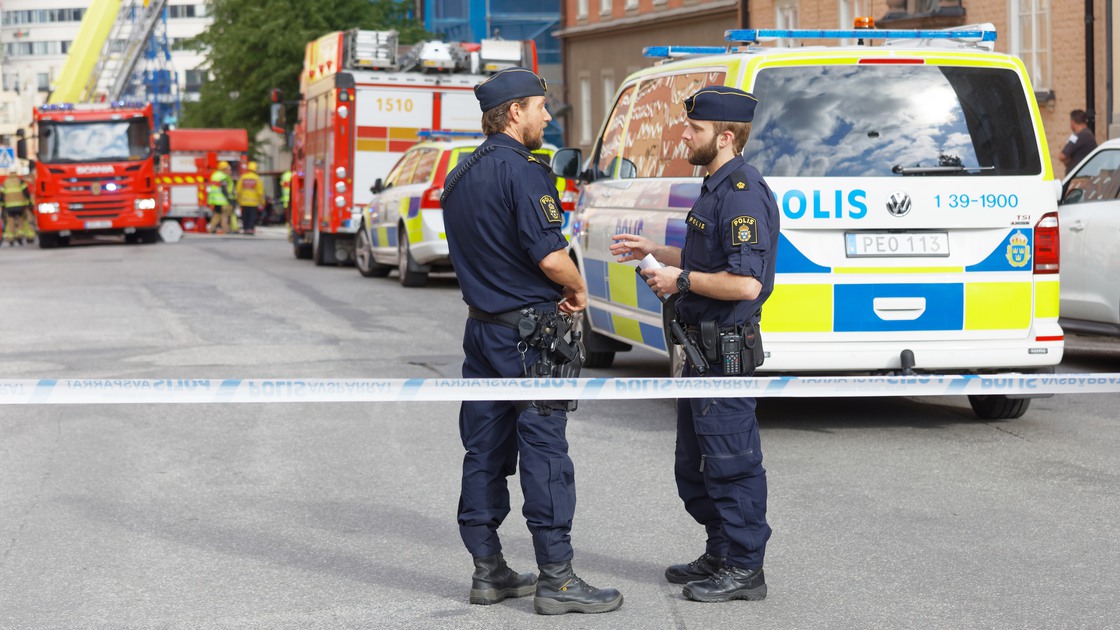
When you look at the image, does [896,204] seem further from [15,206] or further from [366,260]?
[15,206]

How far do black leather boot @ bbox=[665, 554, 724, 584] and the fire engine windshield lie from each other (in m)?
31.8

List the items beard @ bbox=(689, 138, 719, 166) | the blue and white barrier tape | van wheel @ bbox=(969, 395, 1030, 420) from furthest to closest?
van wheel @ bbox=(969, 395, 1030, 420) < beard @ bbox=(689, 138, 719, 166) < the blue and white barrier tape

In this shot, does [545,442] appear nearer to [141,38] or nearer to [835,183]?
[835,183]

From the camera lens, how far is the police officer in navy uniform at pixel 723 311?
5.42m

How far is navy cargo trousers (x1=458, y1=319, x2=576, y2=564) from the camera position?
17.4ft

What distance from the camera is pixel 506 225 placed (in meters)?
5.34

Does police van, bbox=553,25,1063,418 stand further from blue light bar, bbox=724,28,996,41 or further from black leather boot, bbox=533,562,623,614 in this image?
black leather boot, bbox=533,562,623,614

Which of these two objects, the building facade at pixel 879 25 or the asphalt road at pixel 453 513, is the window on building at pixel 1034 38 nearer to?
the building facade at pixel 879 25

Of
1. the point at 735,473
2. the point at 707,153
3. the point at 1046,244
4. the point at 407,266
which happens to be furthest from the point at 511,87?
the point at 407,266

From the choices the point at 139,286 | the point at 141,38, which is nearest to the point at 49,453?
the point at 139,286

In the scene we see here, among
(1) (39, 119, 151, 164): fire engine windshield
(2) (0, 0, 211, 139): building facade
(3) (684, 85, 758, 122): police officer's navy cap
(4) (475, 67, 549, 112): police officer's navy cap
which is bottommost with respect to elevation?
(3) (684, 85, 758, 122): police officer's navy cap

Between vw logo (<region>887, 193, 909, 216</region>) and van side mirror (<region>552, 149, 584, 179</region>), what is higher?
van side mirror (<region>552, 149, 584, 179</region>)

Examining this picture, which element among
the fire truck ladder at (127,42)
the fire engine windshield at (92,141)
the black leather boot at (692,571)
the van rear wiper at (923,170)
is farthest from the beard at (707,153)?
the fire truck ladder at (127,42)

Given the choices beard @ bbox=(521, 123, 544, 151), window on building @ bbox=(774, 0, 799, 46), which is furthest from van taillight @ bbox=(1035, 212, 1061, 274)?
window on building @ bbox=(774, 0, 799, 46)
